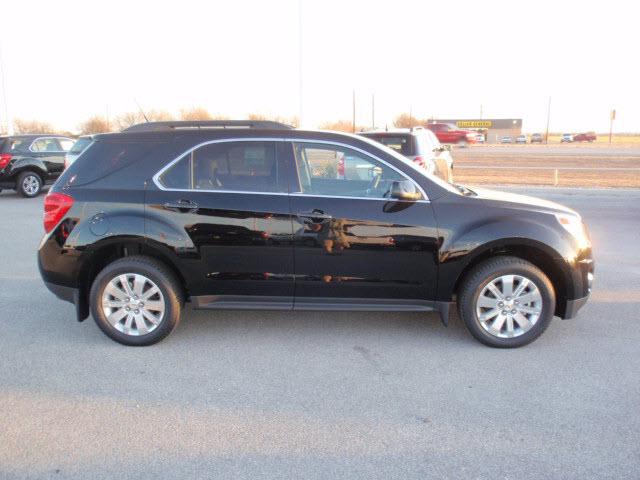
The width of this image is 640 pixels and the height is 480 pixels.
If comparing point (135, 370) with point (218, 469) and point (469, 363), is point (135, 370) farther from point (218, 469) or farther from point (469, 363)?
point (469, 363)

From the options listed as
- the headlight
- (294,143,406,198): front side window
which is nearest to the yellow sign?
the headlight

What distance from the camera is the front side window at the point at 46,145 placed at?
14.8 m

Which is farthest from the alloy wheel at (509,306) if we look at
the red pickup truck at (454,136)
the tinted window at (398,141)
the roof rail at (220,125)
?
the red pickup truck at (454,136)

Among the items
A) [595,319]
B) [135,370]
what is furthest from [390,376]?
[595,319]

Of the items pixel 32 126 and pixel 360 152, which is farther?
pixel 32 126

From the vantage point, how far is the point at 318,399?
12.0 ft

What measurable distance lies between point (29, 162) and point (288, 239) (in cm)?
1271

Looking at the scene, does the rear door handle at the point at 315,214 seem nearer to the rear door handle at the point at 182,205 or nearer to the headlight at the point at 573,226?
the rear door handle at the point at 182,205

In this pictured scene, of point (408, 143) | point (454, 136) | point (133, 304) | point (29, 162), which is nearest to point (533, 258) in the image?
point (133, 304)

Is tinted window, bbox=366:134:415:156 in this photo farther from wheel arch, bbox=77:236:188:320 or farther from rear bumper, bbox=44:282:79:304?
rear bumper, bbox=44:282:79:304

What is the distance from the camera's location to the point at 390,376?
3.98 meters

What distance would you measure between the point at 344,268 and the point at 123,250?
75.0 inches

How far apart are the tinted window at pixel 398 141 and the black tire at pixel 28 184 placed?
9.41 m

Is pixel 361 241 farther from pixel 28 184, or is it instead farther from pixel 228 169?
pixel 28 184
